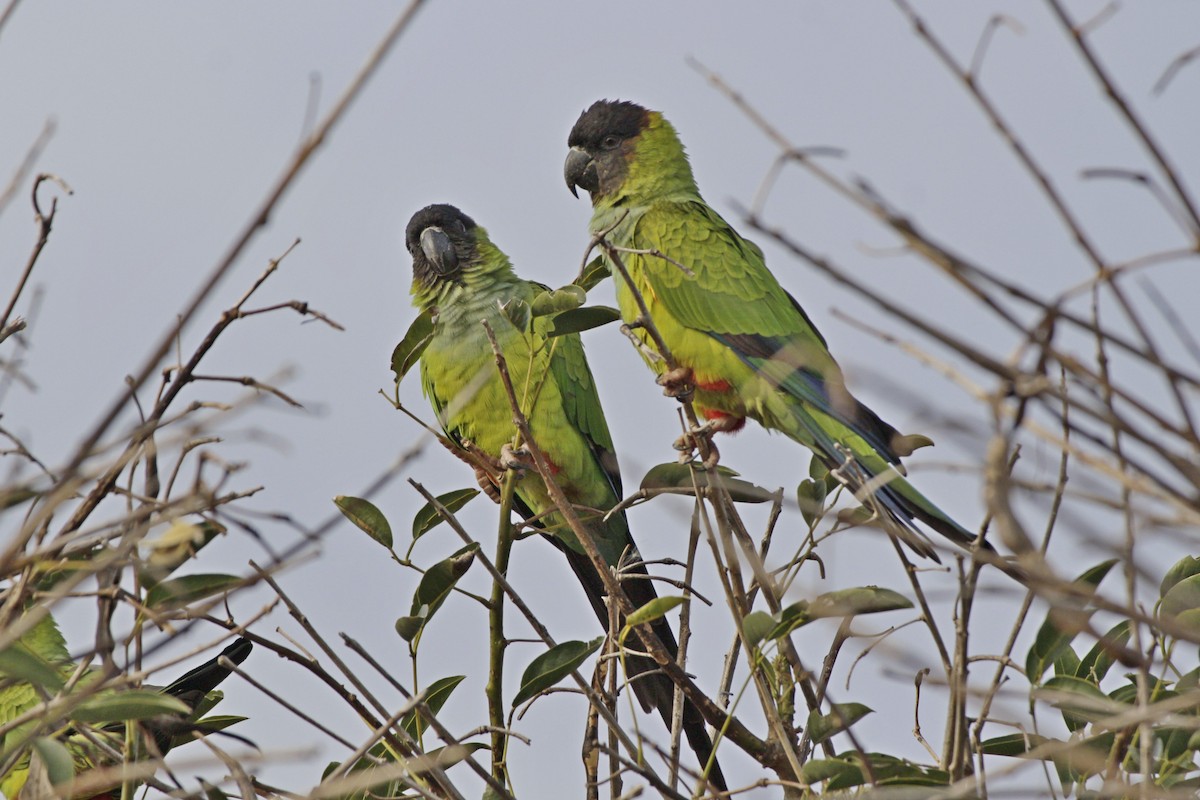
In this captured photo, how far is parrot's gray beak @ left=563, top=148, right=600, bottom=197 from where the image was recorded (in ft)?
14.8

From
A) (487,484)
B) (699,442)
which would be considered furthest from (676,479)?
(487,484)

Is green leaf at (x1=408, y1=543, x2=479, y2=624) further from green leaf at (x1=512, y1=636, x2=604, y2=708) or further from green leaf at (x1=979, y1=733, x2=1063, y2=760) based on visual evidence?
green leaf at (x1=979, y1=733, x2=1063, y2=760)

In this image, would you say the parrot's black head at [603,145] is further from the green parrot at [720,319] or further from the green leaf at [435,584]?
the green leaf at [435,584]

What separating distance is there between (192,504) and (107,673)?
0.68ft

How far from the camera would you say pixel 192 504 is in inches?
45.7

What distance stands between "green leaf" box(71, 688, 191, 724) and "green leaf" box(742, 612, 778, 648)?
85cm

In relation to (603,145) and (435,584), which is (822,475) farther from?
(603,145)

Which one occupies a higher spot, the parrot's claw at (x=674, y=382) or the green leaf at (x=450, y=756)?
the parrot's claw at (x=674, y=382)

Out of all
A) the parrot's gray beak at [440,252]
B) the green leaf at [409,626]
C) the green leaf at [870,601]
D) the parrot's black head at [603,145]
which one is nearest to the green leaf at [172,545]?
the green leaf at [409,626]

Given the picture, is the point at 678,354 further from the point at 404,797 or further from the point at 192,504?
the point at 192,504

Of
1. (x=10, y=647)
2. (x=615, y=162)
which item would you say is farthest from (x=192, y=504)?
(x=615, y=162)

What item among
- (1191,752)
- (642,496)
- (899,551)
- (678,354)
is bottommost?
(1191,752)

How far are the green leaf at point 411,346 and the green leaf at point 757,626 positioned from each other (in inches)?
41.0

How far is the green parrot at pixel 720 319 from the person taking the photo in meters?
3.50
